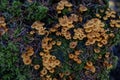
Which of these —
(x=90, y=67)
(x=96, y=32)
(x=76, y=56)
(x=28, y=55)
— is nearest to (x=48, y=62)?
(x=28, y=55)

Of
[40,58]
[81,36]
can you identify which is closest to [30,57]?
[40,58]

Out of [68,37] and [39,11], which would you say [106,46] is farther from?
[39,11]

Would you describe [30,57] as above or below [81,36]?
below

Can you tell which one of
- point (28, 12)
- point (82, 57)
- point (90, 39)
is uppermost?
point (28, 12)

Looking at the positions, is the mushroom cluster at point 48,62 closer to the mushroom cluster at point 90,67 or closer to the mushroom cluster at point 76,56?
the mushroom cluster at point 76,56

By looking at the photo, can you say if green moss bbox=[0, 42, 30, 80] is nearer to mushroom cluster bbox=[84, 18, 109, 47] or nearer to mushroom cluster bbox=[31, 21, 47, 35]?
mushroom cluster bbox=[31, 21, 47, 35]

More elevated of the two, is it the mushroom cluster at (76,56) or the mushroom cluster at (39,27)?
the mushroom cluster at (39,27)

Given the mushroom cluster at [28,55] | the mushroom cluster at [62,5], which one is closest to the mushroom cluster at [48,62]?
the mushroom cluster at [28,55]

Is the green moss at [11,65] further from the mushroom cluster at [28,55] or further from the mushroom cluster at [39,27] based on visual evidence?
the mushroom cluster at [39,27]

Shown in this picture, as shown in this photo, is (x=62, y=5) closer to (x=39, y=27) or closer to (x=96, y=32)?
(x=39, y=27)

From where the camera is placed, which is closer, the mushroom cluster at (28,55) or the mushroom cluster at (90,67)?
the mushroom cluster at (28,55)

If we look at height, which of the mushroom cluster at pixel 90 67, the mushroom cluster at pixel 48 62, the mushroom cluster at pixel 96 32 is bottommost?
the mushroom cluster at pixel 90 67
